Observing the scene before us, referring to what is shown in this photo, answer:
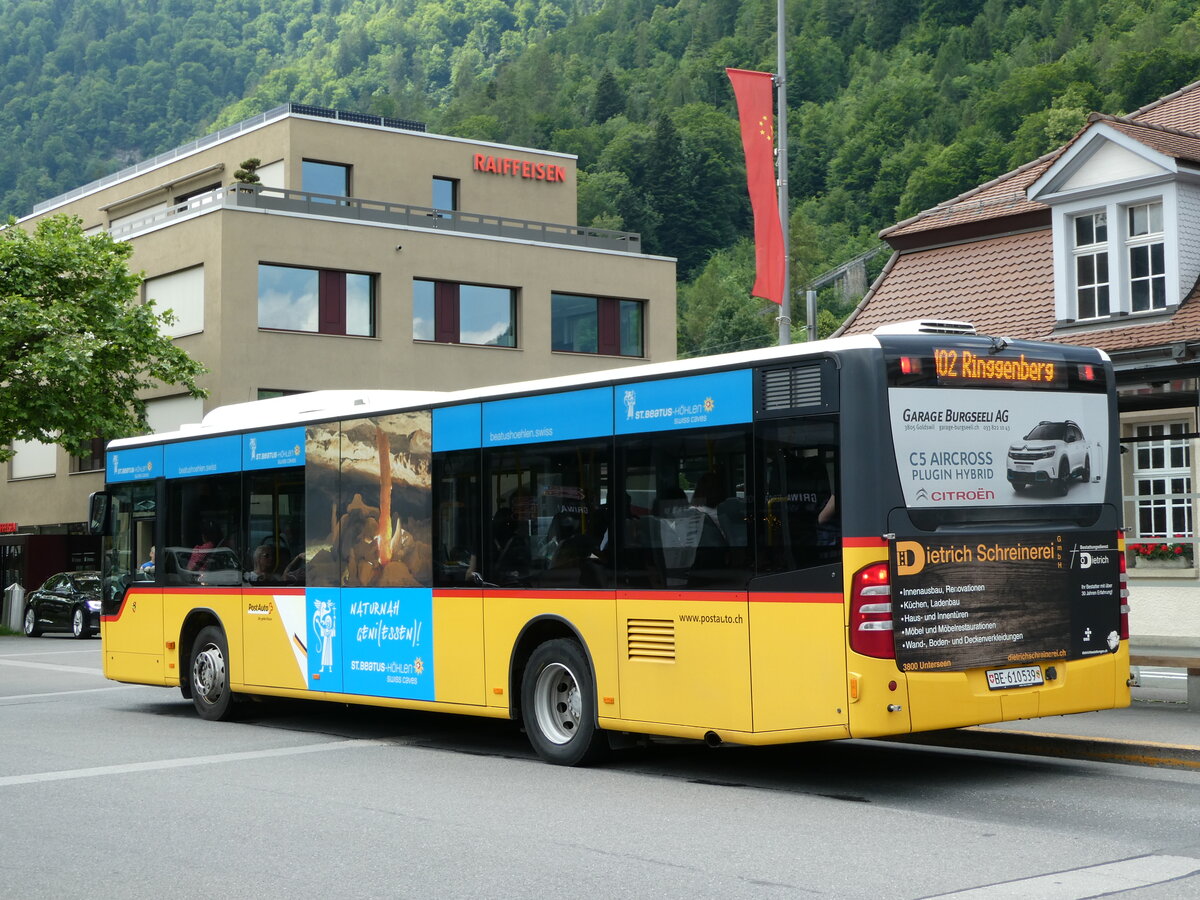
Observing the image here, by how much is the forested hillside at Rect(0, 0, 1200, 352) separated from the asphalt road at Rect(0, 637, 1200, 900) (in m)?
83.4

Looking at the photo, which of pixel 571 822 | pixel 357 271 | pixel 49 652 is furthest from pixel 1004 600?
pixel 357 271

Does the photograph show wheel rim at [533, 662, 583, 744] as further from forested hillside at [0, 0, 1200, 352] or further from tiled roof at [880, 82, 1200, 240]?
forested hillside at [0, 0, 1200, 352]

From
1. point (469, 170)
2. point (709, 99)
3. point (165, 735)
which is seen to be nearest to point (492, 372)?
point (469, 170)

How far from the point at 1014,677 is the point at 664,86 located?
13517 centimetres

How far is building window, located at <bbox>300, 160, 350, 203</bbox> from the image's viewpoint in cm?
4700

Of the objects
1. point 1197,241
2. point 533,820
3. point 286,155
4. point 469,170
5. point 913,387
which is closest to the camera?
point 533,820

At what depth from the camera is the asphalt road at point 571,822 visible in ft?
23.5

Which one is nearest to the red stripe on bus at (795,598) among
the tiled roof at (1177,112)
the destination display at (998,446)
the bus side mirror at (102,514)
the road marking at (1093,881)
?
the destination display at (998,446)

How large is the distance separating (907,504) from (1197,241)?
12.9m

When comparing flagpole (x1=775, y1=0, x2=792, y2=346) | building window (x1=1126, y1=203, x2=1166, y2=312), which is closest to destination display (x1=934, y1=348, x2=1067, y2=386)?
flagpole (x1=775, y1=0, x2=792, y2=346)

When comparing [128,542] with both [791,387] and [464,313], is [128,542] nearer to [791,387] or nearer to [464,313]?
[791,387]

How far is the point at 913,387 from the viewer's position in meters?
9.42

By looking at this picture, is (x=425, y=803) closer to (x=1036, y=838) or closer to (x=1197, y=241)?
(x=1036, y=838)

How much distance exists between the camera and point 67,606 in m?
33.8
